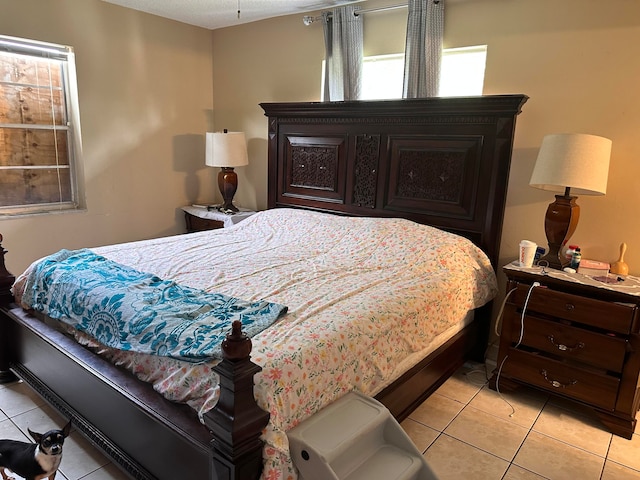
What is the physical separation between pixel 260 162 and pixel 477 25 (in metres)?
2.17

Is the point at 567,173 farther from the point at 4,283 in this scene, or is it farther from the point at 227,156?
the point at 4,283

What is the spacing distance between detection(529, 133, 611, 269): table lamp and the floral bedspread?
44cm

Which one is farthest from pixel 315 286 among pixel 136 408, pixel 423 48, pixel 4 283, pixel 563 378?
pixel 423 48

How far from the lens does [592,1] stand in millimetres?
2453

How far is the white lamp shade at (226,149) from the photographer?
3.86 metres

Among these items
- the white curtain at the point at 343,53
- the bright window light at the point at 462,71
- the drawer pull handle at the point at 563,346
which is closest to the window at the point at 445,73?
the bright window light at the point at 462,71

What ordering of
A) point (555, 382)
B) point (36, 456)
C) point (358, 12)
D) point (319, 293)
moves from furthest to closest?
point (358, 12)
point (555, 382)
point (319, 293)
point (36, 456)

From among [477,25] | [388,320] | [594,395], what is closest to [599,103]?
[477,25]

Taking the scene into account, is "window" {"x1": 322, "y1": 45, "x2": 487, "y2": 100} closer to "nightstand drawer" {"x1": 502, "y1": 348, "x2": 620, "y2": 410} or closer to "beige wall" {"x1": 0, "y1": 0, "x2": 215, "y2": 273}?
"nightstand drawer" {"x1": 502, "y1": 348, "x2": 620, "y2": 410}

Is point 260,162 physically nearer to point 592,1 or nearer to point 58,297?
point 58,297

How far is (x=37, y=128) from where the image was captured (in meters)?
3.41

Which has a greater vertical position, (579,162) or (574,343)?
(579,162)

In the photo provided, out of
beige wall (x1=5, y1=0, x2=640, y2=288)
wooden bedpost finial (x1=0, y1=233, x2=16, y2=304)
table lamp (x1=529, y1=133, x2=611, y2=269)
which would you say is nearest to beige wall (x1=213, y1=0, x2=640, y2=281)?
beige wall (x1=5, y1=0, x2=640, y2=288)

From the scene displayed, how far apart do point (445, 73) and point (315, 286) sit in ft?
6.21
